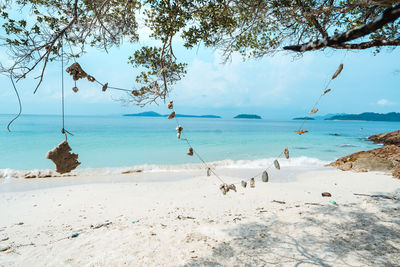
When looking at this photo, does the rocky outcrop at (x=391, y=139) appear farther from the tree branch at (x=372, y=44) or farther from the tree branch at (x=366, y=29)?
the tree branch at (x=366, y=29)

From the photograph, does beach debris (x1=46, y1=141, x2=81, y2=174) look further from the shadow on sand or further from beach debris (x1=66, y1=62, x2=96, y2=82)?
the shadow on sand

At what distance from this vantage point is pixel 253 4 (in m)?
4.16

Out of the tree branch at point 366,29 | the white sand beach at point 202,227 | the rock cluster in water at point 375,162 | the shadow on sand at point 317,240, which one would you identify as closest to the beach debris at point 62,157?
the white sand beach at point 202,227

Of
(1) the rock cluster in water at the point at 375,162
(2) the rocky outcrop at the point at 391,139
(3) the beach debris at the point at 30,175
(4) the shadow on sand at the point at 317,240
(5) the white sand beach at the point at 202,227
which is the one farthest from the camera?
(2) the rocky outcrop at the point at 391,139

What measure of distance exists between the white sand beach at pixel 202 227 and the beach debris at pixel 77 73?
253 cm

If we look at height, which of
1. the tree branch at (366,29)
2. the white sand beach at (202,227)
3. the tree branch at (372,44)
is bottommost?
the white sand beach at (202,227)

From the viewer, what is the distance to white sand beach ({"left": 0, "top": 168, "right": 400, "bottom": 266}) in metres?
3.07

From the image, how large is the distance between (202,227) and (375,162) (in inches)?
412

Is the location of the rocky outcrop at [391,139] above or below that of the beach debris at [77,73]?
below

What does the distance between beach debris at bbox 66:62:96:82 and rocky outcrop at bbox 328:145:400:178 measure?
10882 mm

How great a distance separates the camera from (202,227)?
412cm

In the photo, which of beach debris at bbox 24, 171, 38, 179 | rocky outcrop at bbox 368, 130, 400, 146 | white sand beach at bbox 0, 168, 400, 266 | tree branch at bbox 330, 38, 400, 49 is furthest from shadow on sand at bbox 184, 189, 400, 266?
rocky outcrop at bbox 368, 130, 400, 146

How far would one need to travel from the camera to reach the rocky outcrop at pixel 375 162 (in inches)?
388

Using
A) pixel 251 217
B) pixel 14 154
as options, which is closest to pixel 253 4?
pixel 251 217
